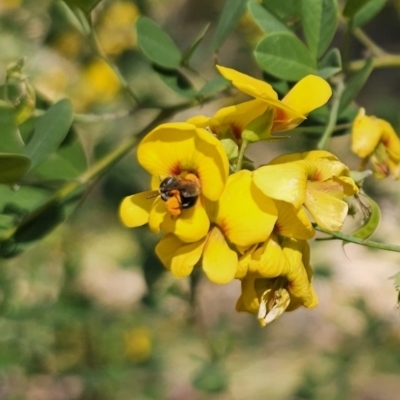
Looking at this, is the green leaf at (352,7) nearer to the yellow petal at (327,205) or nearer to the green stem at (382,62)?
the green stem at (382,62)

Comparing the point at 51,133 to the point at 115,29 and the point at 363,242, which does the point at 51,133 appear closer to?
the point at 363,242

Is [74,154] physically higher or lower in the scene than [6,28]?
higher

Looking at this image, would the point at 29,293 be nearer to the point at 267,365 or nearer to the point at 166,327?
the point at 166,327

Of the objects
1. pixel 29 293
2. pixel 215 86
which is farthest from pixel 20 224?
pixel 29 293

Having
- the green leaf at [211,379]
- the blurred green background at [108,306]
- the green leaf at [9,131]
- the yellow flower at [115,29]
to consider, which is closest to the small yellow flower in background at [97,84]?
the blurred green background at [108,306]

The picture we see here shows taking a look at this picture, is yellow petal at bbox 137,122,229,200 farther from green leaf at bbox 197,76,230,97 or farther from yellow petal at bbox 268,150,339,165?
green leaf at bbox 197,76,230,97

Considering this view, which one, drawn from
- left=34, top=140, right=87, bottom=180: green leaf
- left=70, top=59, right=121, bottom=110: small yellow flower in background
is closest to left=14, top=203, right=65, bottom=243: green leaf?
left=34, top=140, right=87, bottom=180: green leaf
